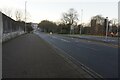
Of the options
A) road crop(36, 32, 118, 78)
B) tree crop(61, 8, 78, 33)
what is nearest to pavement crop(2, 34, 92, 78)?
road crop(36, 32, 118, 78)

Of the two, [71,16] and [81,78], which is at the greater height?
[71,16]

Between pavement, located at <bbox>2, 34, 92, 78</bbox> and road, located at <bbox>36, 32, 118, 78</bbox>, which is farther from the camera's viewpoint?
road, located at <bbox>36, 32, 118, 78</bbox>

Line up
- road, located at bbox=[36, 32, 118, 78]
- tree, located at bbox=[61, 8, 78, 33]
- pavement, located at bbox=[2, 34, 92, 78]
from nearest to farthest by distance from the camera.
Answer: pavement, located at bbox=[2, 34, 92, 78]
road, located at bbox=[36, 32, 118, 78]
tree, located at bbox=[61, 8, 78, 33]

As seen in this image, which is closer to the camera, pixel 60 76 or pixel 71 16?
pixel 60 76

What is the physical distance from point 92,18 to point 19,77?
13457 cm

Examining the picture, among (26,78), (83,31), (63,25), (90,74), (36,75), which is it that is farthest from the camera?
(63,25)

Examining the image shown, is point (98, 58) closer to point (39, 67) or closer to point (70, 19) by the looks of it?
point (39, 67)

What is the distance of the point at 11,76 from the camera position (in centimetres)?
942

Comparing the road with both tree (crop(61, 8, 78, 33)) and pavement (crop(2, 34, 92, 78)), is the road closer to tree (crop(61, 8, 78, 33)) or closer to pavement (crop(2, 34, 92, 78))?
pavement (crop(2, 34, 92, 78))

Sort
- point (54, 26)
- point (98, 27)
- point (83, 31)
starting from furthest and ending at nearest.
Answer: point (54, 26) → point (83, 31) → point (98, 27)

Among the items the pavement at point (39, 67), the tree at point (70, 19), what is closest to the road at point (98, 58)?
the pavement at point (39, 67)

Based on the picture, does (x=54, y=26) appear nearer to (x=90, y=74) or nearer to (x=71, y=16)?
(x=71, y=16)

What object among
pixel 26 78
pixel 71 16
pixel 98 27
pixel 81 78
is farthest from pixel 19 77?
pixel 71 16

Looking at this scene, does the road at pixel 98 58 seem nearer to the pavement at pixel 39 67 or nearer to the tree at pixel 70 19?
the pavement at pixel 39 67
